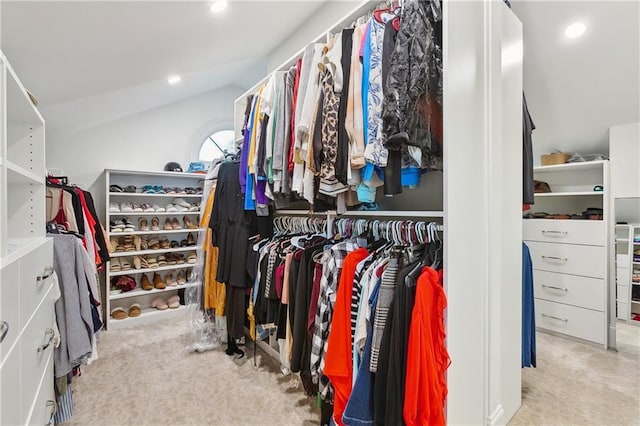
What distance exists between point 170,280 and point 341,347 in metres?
2.90

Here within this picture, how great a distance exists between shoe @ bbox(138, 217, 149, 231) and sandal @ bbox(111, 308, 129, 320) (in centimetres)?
86

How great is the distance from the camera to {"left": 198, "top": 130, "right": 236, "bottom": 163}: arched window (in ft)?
13.6

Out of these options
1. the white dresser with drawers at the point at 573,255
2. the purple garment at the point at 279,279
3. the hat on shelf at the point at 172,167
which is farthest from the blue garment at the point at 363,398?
the hat on shelf at the point at 172,167

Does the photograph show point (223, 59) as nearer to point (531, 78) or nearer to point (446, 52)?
point (446, 52)

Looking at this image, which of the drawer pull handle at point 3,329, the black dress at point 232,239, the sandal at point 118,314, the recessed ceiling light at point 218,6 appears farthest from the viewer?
the sandal at point 118,314

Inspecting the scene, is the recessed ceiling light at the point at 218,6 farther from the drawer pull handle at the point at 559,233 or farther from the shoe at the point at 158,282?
the drawer pull handle at the point at 559,233

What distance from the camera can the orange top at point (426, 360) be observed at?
107 cm

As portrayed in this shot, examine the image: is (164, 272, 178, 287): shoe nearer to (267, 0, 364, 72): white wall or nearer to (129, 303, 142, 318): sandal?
(129, 303, 142, 318): sandal

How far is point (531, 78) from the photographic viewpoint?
2.45 m

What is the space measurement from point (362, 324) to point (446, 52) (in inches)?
43.5

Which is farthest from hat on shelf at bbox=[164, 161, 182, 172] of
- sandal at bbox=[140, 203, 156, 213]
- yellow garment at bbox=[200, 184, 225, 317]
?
yellow garment at bbox=[200, 184, 225, 317]

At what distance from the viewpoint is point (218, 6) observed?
1902 millimetres

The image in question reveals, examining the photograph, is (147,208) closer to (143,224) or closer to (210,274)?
(143,224)

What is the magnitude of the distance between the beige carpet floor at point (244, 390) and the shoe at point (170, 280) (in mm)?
1002
